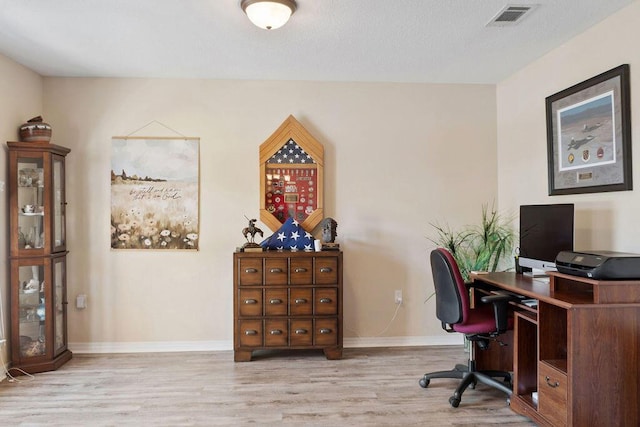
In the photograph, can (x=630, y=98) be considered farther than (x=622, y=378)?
Yes

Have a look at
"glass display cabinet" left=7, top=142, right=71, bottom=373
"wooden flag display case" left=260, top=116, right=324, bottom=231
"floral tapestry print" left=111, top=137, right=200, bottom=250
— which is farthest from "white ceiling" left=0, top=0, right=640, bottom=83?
"glass display cabinet" left=7, top=142, right=71, bottom=373

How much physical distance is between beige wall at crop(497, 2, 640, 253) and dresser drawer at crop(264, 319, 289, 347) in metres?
2.36

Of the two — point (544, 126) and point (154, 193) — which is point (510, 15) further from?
point (154, 193)

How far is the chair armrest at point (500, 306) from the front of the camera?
9.14 feet

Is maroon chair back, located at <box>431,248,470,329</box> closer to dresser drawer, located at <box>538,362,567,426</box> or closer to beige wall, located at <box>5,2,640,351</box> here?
dresser drawer, located at <box>538,362,567,426</box>

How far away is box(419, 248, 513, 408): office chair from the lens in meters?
2.84

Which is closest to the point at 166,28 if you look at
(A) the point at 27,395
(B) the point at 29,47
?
(B) the point at 29,47

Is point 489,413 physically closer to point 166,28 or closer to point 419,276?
point 419,276

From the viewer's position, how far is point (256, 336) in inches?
147

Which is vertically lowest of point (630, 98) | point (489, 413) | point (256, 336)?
point (489, 413)

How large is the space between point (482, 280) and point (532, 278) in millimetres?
334

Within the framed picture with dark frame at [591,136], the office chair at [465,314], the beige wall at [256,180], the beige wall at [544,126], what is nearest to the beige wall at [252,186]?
the beige wall at [256,180]

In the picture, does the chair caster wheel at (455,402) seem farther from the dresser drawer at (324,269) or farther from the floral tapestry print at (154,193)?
the floral tapestry print at (154,193)

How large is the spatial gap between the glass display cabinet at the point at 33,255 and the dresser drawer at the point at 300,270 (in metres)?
1.96
